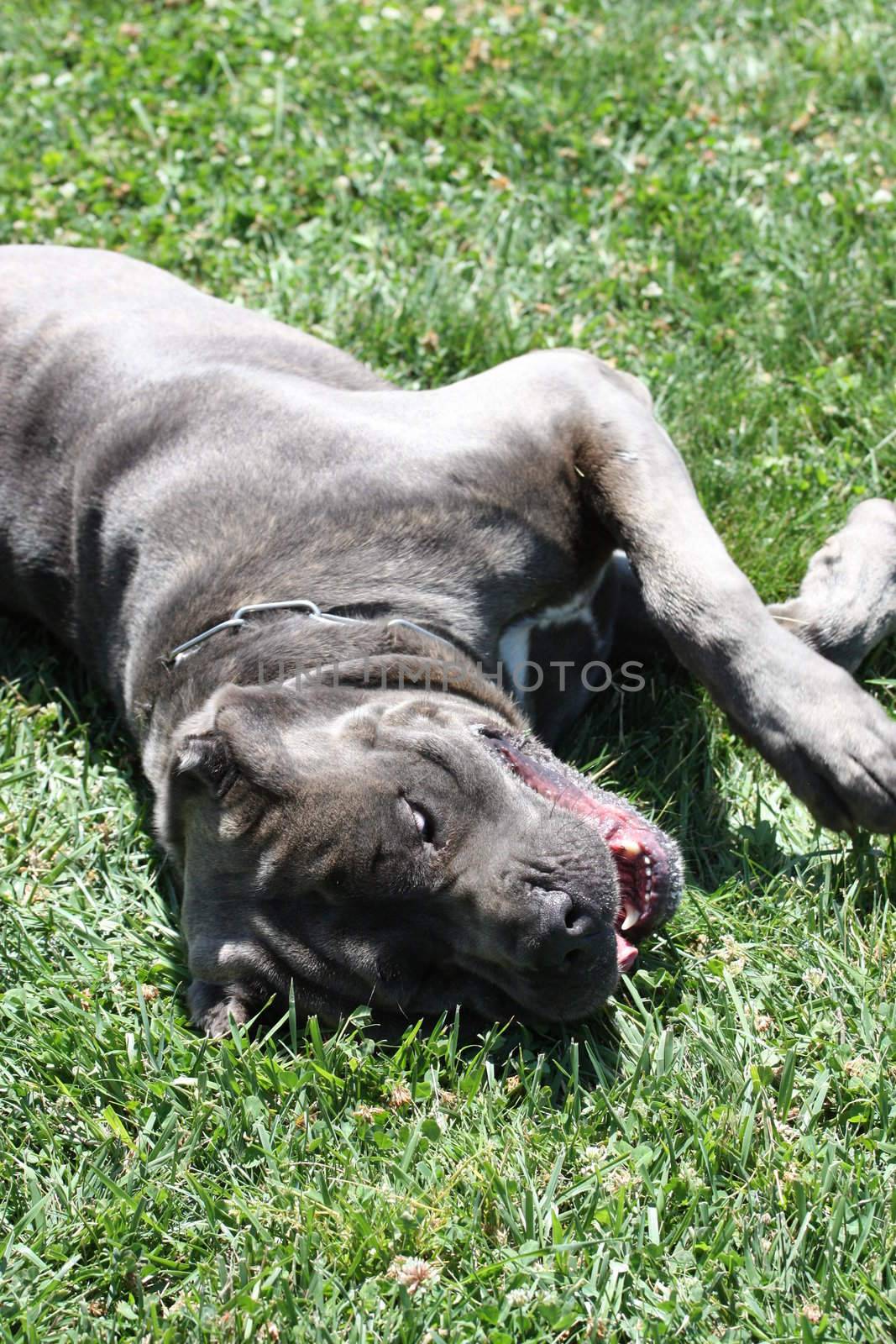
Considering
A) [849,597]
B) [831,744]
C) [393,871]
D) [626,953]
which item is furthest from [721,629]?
[393,871]

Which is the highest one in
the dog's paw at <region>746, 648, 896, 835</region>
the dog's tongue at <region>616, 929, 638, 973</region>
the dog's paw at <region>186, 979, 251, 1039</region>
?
the dog's paw at <region>746, 648, 896, 835</region>

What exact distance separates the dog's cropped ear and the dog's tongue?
3.50 ft

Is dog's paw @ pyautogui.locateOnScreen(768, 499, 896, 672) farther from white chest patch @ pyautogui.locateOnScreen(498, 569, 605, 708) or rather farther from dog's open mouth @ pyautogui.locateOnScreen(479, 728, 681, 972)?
dog's open mouth @ pyautogui.locateOnScreen(479, 728, 681, 972)

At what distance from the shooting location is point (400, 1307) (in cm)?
307

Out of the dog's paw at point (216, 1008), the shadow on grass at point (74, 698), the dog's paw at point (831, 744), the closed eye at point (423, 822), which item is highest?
the dog's paw at point (831, 744)

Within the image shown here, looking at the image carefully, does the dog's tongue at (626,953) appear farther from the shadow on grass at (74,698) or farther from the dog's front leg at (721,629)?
the shadow on grass at (74,698)

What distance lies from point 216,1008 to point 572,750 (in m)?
1.40

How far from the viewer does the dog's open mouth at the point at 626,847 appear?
3.77 m

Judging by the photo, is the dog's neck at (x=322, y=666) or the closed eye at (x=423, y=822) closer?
the closed eye at (x=423, y=822)

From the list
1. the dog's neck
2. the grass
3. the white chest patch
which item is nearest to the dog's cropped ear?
the dog's neck

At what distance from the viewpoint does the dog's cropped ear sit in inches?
142

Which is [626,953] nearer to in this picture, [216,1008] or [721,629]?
[721,629]

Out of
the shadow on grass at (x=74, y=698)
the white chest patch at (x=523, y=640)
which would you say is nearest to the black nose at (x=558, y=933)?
the white chest patch at (x=523, y=640)

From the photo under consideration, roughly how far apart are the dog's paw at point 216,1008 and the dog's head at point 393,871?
10 millimetres
